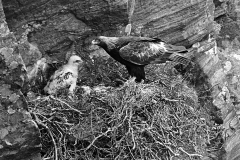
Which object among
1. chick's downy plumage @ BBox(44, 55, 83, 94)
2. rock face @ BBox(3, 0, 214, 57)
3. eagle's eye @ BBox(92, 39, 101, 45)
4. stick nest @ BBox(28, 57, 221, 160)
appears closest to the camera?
stick nest @ BBox(28, 57, 221, 160)

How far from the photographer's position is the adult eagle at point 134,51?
652 centimetres

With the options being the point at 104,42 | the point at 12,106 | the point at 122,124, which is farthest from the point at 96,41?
the point at 12,106

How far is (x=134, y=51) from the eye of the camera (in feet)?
21.4

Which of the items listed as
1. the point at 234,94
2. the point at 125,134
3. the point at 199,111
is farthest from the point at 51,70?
the point at 234,94

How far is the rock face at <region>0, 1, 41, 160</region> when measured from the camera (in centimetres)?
436

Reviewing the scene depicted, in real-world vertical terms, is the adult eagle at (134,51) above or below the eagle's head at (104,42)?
below

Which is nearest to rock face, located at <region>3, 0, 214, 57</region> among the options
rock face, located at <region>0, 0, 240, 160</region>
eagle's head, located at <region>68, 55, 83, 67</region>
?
rock face, located at <region>0, 0, 240, 160</region>

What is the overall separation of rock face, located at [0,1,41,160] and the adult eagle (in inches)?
86.6

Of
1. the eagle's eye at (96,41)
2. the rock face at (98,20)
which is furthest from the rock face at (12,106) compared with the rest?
the eagle's eye at (96,41)

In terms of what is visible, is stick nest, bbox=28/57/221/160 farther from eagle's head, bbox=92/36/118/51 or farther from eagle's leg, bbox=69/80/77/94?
eagle's head, bbox=92/36/118/51

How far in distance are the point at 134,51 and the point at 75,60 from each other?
0.74m

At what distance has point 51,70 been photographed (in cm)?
656

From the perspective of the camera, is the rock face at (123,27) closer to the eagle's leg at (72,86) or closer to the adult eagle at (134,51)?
the adult eagle at (134,51)

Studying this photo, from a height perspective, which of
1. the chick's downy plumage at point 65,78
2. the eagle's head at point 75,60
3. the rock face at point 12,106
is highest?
the rock face at point 12,106
